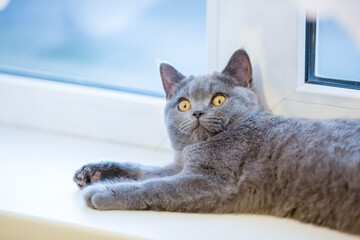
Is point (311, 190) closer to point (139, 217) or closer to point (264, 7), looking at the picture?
point (139, 217)

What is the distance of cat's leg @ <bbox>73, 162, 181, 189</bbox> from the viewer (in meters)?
1.54

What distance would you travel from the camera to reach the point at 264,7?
1577 mm

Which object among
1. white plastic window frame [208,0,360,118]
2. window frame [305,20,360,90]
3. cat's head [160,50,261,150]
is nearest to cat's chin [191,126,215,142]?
cat's head [160,50,261,150]

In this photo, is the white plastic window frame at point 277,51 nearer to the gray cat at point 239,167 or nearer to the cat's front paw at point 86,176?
the gray cat at point 239,167

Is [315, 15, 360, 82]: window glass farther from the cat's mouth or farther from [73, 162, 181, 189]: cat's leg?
[73, 162, 181, 189]: cat's leg

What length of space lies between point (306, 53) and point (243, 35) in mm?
189

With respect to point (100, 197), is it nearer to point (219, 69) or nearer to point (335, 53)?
point (219, 69)

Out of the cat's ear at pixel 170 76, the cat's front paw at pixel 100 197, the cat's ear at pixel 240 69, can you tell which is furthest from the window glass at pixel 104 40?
the cat's front paw at pixel 100 197

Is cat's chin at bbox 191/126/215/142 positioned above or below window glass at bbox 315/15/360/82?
below

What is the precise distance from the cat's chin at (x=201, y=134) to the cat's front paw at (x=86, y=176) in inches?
11.4

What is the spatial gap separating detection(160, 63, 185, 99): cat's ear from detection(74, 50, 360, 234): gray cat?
63mm

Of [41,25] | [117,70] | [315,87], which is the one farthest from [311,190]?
[41,25]

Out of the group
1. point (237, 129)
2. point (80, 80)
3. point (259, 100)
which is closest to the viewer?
point (237, 129)

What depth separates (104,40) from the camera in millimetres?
2064
